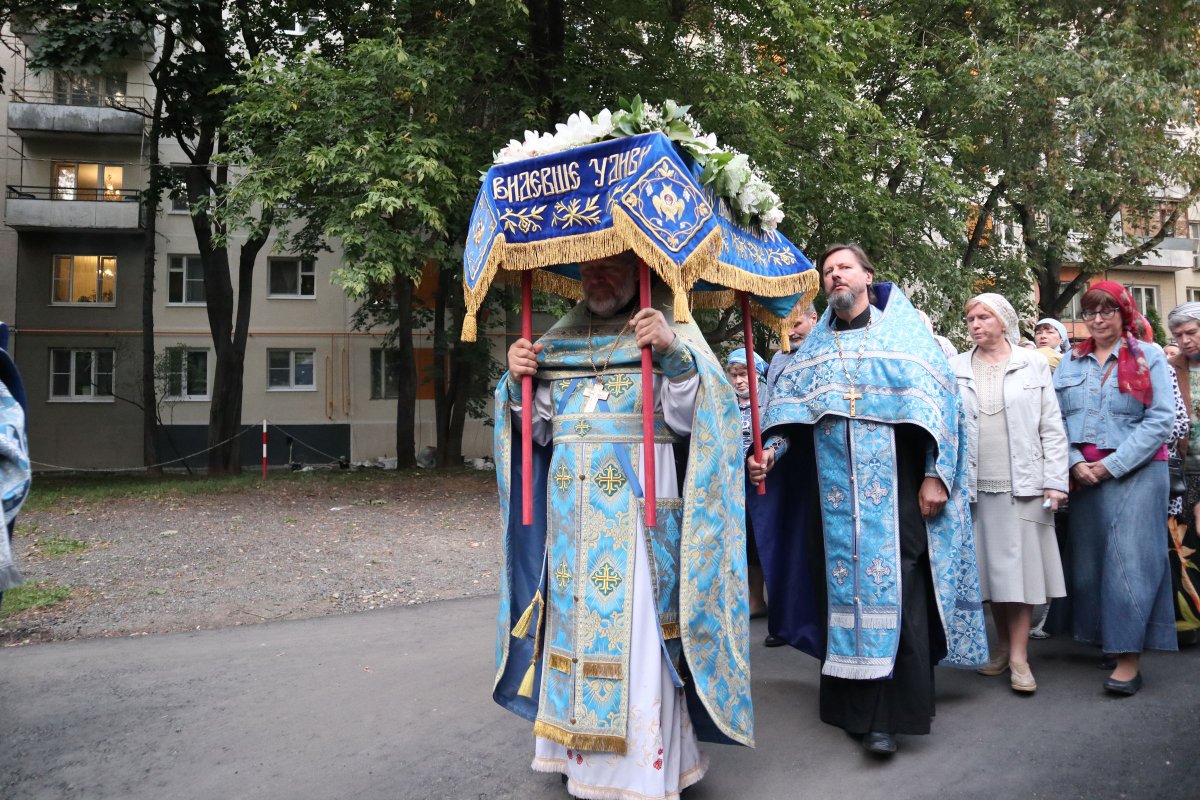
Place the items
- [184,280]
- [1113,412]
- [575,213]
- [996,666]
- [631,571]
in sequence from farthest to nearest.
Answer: [184,280] < [996,666] < [1113,412] < [575,213] < [631,571]

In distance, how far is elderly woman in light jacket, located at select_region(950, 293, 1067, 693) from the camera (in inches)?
201

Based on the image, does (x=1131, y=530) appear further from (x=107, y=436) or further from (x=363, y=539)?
(x=107, y=436)

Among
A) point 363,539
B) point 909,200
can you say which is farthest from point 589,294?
point 909,200

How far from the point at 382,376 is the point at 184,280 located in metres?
6.98

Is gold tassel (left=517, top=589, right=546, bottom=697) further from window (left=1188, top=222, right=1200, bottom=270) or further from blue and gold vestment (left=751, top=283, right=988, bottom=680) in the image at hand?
window (left=1188, top=222, right=1200, bottom=270)

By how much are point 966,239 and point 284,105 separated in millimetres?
13329

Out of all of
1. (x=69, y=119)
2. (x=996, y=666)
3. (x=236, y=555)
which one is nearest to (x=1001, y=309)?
(x=996, y=666)

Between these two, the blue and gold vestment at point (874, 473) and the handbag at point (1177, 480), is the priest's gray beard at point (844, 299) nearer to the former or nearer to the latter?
the blue and gold vestment at point (874, 473)

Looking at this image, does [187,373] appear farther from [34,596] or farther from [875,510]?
[875,510]

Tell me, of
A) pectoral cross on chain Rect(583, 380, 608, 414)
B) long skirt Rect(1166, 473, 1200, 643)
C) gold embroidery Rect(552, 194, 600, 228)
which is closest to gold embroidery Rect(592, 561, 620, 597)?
pectoral cross on chain Rect(583, 380, 608, 414)

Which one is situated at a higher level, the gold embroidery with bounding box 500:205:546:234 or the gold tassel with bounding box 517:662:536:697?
the gold embroidery with bounding box 500:205:546:234

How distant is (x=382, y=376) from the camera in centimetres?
2978

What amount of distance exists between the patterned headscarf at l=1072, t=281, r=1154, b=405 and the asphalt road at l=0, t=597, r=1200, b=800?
5.61 feet

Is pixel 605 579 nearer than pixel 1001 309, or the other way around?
pixel 605 579
